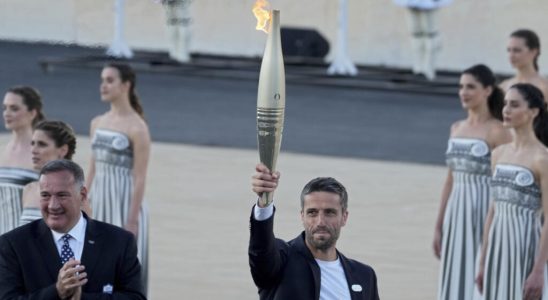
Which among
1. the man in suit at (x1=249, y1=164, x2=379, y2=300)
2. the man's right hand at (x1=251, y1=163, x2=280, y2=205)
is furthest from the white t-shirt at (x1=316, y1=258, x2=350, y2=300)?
the man's right hand at (x1=251, y1=163, x2=280, y2=205)

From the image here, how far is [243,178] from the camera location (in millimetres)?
18281

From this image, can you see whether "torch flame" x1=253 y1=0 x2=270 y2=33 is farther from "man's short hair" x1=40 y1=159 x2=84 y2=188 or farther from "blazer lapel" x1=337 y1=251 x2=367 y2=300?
"blazer lapel" x1=337 y1=251 x2=367 y2=300

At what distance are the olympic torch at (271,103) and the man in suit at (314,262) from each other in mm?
760

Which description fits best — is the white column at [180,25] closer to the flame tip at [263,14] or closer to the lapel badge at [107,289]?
the lapel badge at [107,289]

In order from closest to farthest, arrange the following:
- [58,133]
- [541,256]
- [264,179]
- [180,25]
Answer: [264,179], [58,133], [541,256], [180,25]

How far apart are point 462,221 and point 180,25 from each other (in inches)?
828

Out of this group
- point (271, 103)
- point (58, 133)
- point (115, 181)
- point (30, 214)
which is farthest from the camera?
point (115, 181)

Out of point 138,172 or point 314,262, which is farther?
point 138,172

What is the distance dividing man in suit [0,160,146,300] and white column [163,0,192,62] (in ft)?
81.2

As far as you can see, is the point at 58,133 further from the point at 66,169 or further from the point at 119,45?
the point at 119,45

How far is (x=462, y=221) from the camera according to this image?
11.3m

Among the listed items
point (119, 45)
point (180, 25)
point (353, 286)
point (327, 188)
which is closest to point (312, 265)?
point (353, 286)

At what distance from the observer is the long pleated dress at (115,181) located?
37.0 feet

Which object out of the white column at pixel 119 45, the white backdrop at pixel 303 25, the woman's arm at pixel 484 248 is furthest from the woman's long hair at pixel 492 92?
the white column at pixel 119 45
